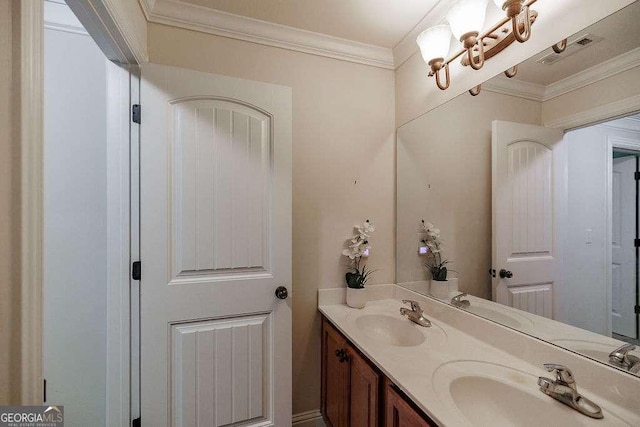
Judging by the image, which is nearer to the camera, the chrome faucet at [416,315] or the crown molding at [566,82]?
the crown molding at [566,82]

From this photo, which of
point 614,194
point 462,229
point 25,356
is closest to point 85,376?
point 25,356

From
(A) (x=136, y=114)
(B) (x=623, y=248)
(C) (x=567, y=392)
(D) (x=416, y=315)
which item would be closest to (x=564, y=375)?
(C) (x=567, y=392)

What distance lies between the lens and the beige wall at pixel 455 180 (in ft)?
3.95

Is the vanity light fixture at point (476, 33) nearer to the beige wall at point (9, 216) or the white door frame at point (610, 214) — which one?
the white door frame at point (610, 214)

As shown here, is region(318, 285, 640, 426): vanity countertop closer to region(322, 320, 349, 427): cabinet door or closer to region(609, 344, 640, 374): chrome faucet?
region(609, 344, 640, 374): chrome faucet

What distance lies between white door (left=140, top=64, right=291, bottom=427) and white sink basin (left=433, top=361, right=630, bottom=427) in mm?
798

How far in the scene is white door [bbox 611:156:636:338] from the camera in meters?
0.77

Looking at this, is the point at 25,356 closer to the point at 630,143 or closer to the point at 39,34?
the point at 39,34

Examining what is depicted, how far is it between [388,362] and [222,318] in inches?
31.3

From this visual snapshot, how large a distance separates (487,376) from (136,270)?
144 centimetres

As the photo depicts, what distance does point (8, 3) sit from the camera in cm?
50

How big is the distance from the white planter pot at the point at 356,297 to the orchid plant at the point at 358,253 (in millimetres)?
25

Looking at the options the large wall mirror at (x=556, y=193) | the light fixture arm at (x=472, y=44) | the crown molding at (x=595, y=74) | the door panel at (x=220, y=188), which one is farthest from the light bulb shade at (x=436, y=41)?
the door panel at (x=220, y=188)

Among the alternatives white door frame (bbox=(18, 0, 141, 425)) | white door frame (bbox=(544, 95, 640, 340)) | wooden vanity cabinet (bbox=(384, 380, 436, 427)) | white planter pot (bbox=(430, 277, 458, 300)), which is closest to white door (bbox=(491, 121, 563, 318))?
white door frame (bbox=(544, 95, 640, 340))
